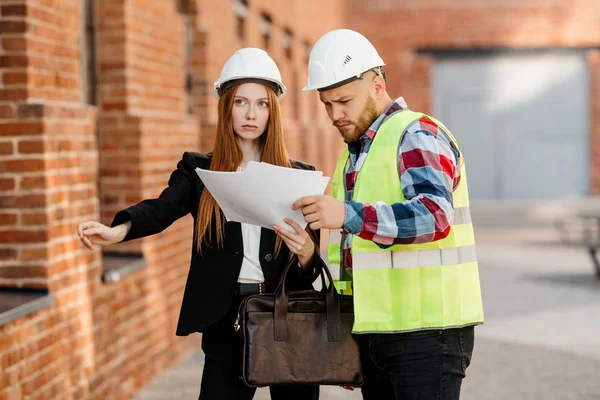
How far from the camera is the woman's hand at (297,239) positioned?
3334 millimetres

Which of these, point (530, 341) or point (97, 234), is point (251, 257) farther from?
point (530, 341)

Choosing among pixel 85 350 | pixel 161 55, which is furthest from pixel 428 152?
pixel 161 55

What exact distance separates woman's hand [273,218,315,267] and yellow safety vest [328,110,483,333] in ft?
0.60

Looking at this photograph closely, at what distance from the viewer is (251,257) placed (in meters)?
3.81

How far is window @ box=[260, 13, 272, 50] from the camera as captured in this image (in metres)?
14.6

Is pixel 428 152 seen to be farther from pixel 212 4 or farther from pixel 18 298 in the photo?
pixel 212 4

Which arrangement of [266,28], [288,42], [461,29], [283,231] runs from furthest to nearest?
1. [461,29]
2. [288,42]
3. [266,28]
4. [283,231]

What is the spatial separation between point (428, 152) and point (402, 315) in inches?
19.0

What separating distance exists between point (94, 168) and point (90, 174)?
7cm

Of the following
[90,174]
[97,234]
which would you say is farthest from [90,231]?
[90,174]

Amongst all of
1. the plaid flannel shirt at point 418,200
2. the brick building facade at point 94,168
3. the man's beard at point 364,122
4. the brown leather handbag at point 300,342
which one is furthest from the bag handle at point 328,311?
the brick building facade at point 94,168

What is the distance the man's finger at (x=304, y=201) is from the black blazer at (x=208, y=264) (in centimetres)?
60

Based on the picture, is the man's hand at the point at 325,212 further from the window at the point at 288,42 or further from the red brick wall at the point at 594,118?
the red brick wall at the point at 594,118

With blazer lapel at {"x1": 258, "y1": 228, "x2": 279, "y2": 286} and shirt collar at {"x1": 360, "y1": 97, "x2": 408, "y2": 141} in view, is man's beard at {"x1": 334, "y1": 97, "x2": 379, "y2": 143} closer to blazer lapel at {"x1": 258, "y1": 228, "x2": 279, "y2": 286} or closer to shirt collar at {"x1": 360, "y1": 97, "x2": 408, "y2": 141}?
shirt collar at {"x1": 360, "y1": 97, "x2": 408, "y2": 141}
